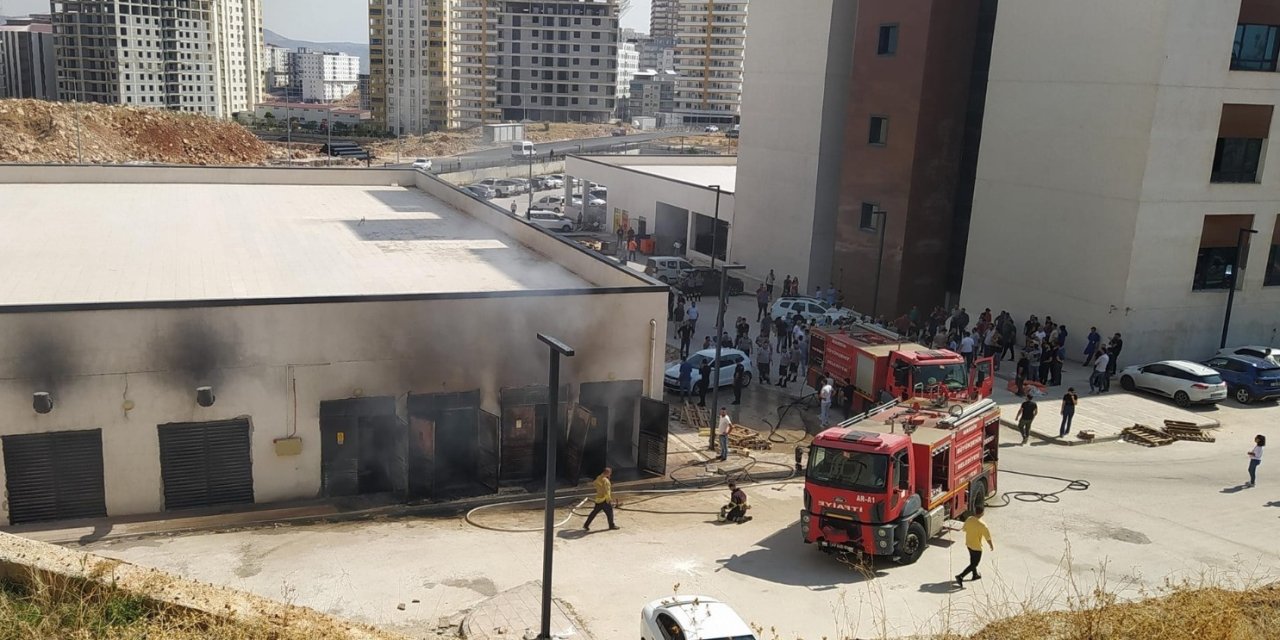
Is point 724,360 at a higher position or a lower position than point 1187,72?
lower

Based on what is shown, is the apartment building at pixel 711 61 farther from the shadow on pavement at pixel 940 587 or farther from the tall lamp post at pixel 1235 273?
the shadow on pavement at pixel 940 587

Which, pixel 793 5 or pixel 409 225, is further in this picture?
pixel 793 5

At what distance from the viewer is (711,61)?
157 m

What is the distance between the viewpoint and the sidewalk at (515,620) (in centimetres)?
1328

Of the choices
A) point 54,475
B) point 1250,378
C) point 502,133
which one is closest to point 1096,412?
point 1250,378

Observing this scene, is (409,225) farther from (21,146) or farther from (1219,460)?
(21,146)

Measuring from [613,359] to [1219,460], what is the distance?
1305 centimetres

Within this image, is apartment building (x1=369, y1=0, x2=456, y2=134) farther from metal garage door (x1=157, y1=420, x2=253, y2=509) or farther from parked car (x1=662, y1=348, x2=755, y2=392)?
metal garage door (x1=157, y1=420, x2=253, y2=509)

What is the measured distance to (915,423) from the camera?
17.4 metres

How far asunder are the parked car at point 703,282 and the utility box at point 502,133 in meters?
71.0

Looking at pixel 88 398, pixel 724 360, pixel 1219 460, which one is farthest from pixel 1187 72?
pixel 88 398

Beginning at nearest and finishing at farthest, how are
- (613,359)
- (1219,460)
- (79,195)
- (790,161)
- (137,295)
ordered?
(137,295) < (613,359) < (1219,460) < (79,195) < (790,161)

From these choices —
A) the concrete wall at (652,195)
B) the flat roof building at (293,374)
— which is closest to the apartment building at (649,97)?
the concrete wall at (652,195)

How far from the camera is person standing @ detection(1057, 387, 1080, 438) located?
76.9ft
